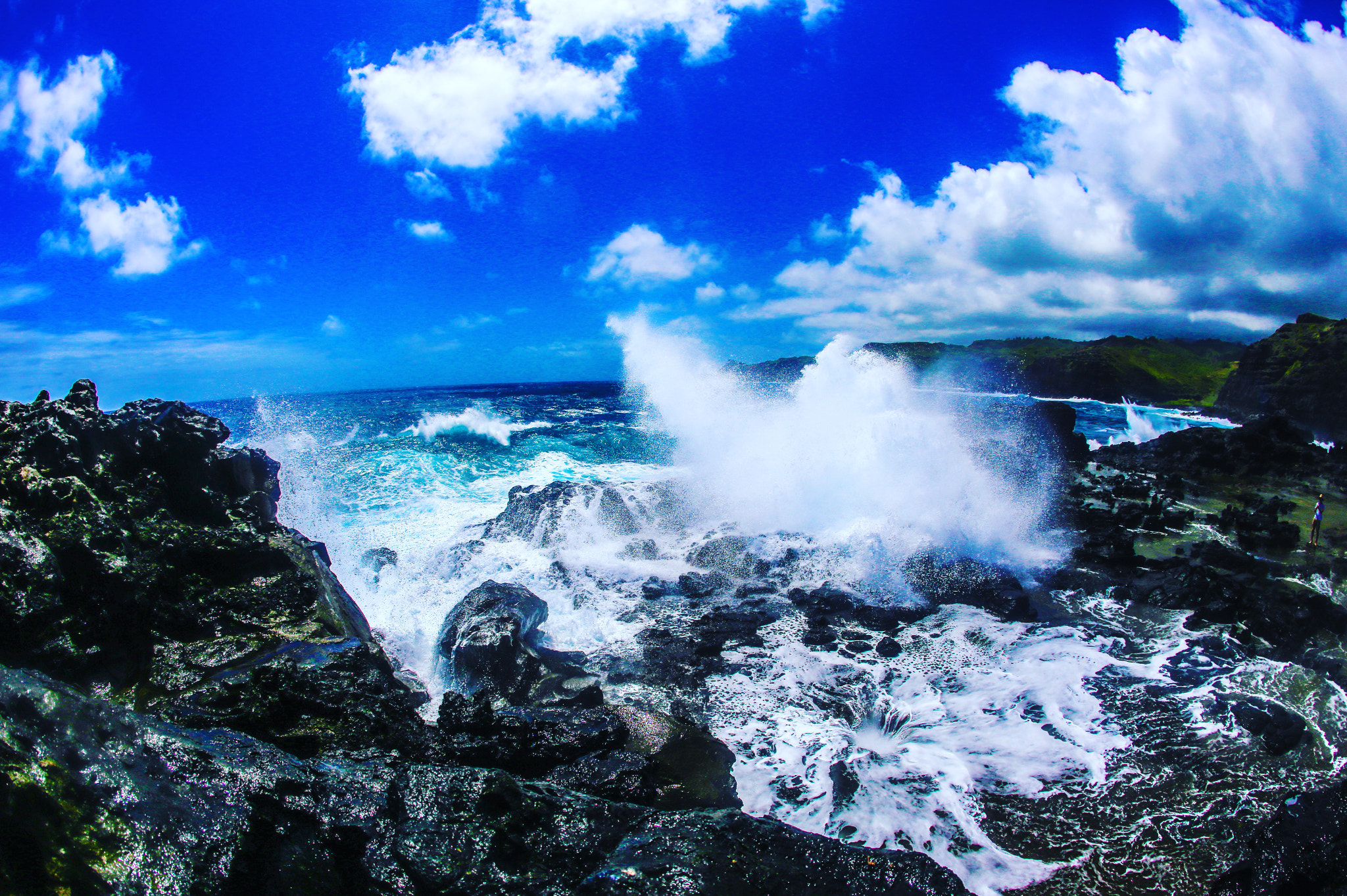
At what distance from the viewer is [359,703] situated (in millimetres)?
5242

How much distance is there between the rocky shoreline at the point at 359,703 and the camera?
2.96 meters

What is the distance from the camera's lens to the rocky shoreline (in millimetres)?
2961

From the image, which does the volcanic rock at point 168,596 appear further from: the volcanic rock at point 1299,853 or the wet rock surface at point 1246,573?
the wet rock surface at point 1246,573

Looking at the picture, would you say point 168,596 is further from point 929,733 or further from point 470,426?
point 470,426

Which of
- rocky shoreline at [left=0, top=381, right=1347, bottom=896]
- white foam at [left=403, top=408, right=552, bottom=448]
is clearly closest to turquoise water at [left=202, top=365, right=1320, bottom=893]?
rocky shoreline at [left=0, top=381, right=1347, bottom=896]

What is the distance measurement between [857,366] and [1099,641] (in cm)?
1259

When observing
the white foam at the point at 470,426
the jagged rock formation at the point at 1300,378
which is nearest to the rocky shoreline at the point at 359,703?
the white foam at the point at 470,426

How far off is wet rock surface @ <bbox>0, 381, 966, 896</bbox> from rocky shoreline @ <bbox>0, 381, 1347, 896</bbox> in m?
0.02

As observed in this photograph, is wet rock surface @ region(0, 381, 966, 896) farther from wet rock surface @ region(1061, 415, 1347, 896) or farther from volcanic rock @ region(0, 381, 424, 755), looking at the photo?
wet rock surface @ region(1061, 415, 1347, 896)

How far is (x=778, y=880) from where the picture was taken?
3375 millimetres

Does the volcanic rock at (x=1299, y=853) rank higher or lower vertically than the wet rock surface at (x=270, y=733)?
lower

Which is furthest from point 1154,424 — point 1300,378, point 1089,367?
point 1089,367

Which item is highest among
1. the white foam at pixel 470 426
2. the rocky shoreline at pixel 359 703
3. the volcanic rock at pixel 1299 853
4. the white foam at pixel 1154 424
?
the white foam at pixel 470 426

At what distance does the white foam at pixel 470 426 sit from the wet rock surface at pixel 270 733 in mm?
22738
